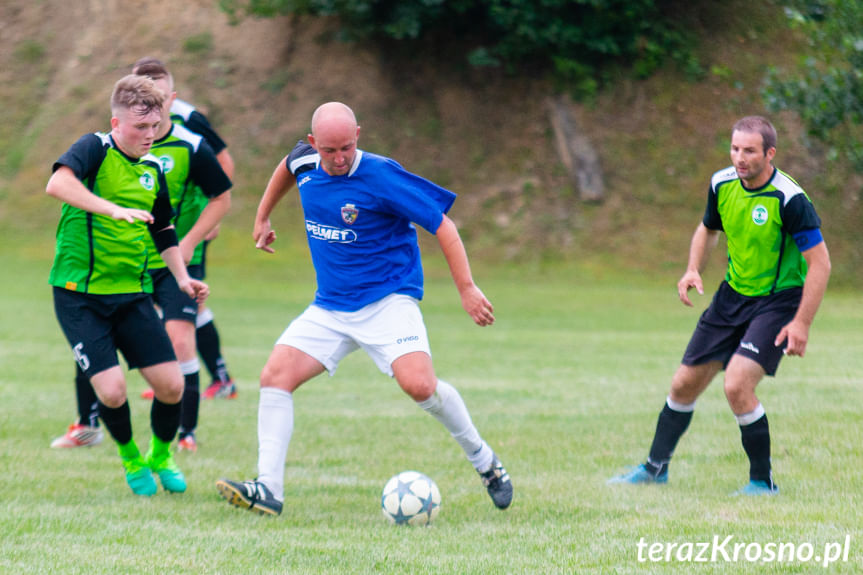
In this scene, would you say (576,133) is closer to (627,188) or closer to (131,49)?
(627,188)

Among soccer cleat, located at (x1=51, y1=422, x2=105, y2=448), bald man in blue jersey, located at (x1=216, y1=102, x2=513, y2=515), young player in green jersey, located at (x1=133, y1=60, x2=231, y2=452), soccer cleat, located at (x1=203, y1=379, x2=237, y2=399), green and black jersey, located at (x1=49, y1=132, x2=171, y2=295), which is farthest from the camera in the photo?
soccer cleat, located at (x1=203, y1=379, x2=237, y2=399)

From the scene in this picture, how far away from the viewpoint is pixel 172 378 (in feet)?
19.0

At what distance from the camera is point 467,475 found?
650 centimetres

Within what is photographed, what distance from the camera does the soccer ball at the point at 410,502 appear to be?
516cm

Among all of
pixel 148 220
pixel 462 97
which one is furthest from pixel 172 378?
pixel 462 97

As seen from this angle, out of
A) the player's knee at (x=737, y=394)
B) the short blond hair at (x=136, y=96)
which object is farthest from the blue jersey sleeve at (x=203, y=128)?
the player's knee at (x=737, y=394)

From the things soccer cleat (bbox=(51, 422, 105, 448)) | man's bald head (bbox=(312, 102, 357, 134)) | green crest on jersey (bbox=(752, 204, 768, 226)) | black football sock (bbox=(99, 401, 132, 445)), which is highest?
man's bald head (bbox=(312, 102, 357, 134))

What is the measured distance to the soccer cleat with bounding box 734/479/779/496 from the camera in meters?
5.80

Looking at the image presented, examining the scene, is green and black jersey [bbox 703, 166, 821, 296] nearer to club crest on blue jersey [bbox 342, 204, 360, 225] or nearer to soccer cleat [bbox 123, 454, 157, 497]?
club crest on blue jersey [bbox 342, 204, 360, 225]

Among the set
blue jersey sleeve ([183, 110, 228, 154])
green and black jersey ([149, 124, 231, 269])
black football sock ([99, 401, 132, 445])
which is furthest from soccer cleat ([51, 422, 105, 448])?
blue jersey sleeve ([183, 110, 228, 154])

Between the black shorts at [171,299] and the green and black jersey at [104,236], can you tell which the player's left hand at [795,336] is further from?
the black shorts at [171,299]

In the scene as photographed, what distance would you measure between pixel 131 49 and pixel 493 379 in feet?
81.9

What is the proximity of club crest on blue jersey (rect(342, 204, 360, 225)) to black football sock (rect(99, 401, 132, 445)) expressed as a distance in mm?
1609

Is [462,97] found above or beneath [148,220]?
beneath
